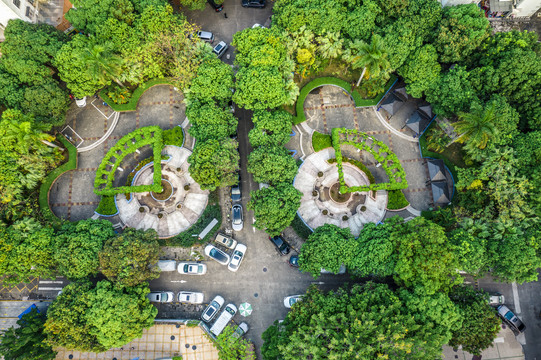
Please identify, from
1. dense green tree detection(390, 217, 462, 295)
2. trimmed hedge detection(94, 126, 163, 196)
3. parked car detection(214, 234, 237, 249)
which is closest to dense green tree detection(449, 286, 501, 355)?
dense green tree detection(390, 217, 462, 295)

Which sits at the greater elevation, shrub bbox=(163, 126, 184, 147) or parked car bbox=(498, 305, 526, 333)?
shrub bbox=(163, 126, 184, 147)

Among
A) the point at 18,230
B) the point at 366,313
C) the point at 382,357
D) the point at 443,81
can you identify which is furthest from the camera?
the point at 443,81

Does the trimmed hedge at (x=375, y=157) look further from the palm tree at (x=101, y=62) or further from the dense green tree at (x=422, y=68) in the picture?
the palm tree at (x=101, y=62)

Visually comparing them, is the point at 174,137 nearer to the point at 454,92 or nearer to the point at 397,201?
the point at 397,201

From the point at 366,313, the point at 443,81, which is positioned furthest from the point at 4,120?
the point at 443,81

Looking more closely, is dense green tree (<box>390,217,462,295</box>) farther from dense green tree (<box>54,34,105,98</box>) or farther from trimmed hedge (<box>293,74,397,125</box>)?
dense green tree (<box>54,34,105,98</box>)

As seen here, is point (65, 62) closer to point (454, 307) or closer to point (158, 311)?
point (158, 311)

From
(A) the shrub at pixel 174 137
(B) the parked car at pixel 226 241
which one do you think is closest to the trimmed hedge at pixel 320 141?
(B) the parked car at pixel 226 241
